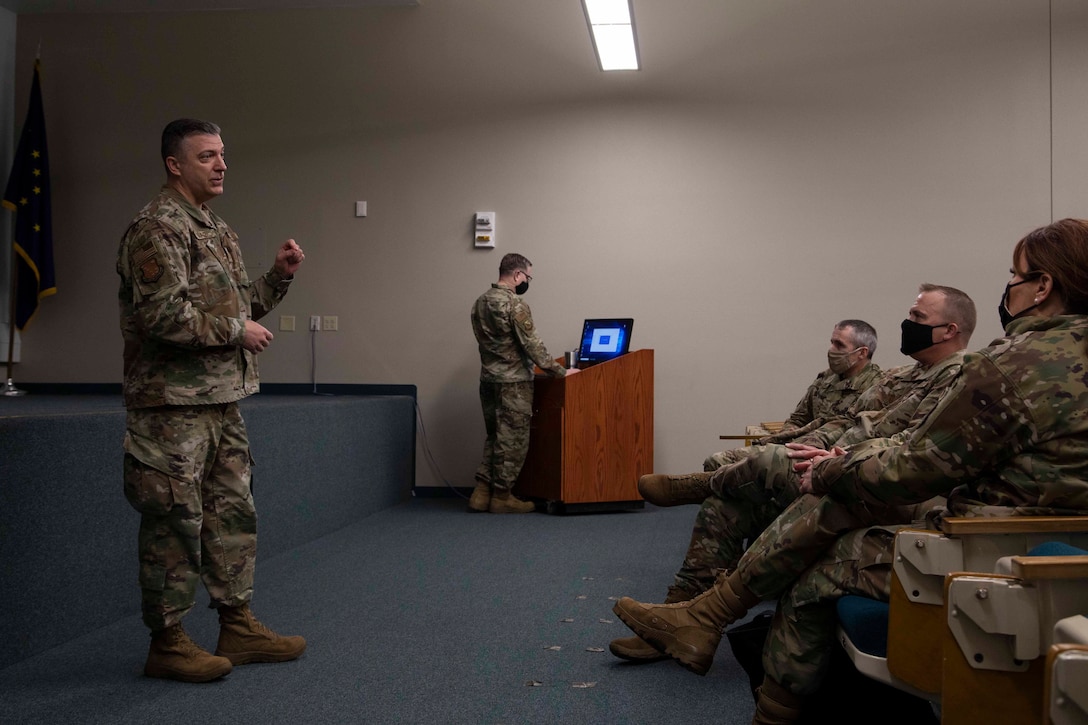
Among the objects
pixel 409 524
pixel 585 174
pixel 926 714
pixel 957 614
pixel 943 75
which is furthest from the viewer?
pixel 585 174

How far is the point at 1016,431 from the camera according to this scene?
1.57 meters

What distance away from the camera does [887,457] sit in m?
1.71

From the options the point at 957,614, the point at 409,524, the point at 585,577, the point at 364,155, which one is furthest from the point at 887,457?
the point at 364,155

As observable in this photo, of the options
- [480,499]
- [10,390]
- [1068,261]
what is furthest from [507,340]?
[1068,261]

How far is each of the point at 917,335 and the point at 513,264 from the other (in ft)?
10.6

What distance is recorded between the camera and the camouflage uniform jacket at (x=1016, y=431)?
1.54 m

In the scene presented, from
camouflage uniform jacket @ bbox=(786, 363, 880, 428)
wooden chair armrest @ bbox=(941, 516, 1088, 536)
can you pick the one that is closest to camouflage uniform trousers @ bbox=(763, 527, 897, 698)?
wooden chair armrest @ bbox=(941, 516, 1088, 536)

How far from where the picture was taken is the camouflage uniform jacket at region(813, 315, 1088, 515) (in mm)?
1541

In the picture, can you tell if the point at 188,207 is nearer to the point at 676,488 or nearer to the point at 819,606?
the point at 676,488

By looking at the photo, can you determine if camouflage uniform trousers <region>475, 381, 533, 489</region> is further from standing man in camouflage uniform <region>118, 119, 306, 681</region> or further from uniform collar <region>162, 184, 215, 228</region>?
uniform collar <region>162, 184, 215, 228</region>

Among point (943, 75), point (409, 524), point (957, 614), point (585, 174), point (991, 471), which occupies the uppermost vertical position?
point (943, 75)

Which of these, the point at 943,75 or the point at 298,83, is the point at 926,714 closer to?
the point at 943,75

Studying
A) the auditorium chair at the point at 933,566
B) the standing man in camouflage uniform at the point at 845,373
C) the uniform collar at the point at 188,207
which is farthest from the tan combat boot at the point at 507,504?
the auditorium chair at the point at 933,566

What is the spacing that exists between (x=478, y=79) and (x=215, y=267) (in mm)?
4117
